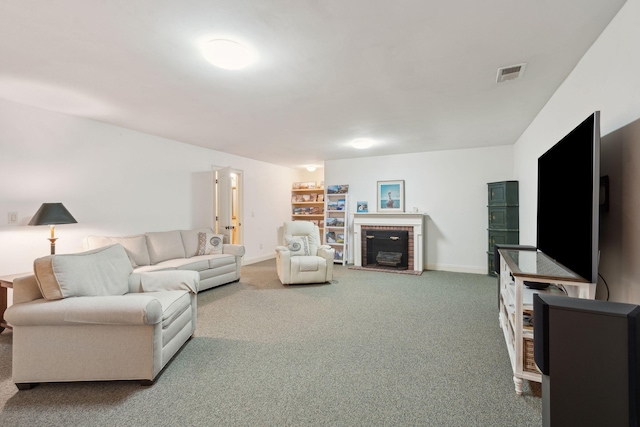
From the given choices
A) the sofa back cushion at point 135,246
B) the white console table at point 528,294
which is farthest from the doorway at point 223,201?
the white console table at point 528,294

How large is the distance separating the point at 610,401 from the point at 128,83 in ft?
12.2

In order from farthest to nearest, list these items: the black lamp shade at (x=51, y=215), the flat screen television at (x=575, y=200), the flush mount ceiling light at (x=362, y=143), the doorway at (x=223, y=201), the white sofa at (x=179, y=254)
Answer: the doorway at (x=223, y=201) → the flush mount ceiling light at (x=362, y=143) → the white sofa at (x=179, y=254) → the black lamp shade at (x=51, y=215) → the flat screen television at (x=575, y=200)

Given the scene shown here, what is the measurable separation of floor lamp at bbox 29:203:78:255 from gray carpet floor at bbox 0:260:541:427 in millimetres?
1095

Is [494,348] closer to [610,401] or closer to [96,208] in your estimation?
[610,401]

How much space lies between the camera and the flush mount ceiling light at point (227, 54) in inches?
78.9

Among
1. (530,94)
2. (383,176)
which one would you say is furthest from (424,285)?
(530,94)

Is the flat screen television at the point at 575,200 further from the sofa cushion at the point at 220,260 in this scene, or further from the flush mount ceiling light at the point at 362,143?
the sofa cushion at the point at 220,260

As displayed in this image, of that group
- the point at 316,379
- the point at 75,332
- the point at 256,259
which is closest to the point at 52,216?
the point at 75,332

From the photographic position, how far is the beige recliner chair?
4613mm

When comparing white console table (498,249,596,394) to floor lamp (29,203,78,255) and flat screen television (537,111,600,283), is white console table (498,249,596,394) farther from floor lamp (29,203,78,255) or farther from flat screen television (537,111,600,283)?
floor lamp (29,203,78,255)

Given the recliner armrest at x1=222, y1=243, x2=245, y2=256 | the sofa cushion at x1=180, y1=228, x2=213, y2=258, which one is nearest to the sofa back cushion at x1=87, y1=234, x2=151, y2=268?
the sofa cushion at x1=180, y1=228, x2=213, y2=258

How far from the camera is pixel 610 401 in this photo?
3.46ft

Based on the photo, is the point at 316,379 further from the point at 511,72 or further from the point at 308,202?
the point at 308,202

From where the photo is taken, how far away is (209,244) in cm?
496
